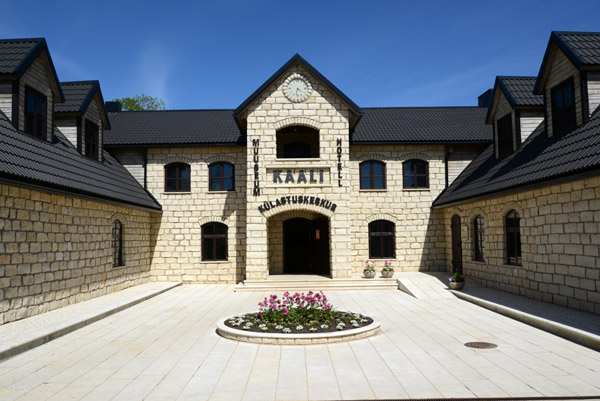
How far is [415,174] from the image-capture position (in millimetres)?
21000

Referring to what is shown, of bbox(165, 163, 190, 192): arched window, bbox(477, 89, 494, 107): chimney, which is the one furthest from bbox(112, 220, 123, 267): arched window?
bbox(477, 89, 494, 107): chimney

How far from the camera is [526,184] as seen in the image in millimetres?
12453

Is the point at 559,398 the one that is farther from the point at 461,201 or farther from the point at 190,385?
the point at 461,201

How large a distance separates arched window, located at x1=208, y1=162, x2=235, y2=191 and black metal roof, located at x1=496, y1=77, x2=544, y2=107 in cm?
1126

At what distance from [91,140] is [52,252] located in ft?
22.5

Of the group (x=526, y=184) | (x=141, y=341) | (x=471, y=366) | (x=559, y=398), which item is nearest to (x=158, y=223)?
(x=141, y=341)

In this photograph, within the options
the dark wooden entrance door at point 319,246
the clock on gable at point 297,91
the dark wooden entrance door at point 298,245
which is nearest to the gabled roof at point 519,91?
the clock on gable at point 297,91

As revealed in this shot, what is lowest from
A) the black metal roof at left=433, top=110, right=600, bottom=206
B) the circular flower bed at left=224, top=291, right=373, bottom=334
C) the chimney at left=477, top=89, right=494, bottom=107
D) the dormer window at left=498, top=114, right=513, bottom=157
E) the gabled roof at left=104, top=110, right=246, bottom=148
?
the circular flower bed at left=224, top=291, right=373, bottom=334

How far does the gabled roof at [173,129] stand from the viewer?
67.3ft

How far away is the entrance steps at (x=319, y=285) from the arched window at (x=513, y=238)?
14.5ft

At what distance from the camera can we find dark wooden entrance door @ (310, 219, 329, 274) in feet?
66.2

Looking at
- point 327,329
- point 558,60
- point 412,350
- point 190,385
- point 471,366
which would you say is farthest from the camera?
point 558,60

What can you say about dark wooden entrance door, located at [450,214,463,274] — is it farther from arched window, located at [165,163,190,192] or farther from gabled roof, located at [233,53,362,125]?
arched window, located at [165,163,190,192]

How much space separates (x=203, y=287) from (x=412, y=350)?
40.2 ft
